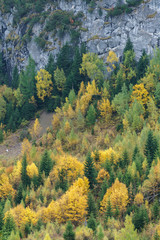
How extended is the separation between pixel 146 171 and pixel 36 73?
5623cm

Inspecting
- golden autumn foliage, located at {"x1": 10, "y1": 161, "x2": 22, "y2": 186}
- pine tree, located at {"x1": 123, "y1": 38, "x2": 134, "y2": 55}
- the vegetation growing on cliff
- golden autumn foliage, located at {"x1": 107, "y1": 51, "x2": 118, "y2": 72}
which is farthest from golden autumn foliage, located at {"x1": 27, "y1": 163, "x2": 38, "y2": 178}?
pine tree, located at {"x1": 123, "y1": 38, "x2": 134, "y2": 55}

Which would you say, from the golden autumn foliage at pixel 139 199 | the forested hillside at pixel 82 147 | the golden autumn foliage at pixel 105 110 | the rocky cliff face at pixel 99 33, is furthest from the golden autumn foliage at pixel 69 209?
the rocky cliff face at pixel 99 33

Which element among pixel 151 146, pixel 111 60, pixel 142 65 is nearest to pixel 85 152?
pixel 151 146

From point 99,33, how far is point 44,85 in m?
19.5

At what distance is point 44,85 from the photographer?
90812 mm

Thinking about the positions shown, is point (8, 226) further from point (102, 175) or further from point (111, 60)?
point (111, 60)

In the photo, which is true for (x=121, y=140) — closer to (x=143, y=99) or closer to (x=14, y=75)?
(x=143, y=99)

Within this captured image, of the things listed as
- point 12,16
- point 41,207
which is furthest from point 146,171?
point 12,16

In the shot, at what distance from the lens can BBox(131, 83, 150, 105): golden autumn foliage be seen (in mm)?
68438

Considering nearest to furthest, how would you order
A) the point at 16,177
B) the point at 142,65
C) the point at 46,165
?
the point at 46,165 < the point at 16,177 < the point at 142,65

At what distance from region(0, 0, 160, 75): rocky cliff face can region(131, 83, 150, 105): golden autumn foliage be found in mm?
14742

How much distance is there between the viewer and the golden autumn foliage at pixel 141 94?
68.4 metres

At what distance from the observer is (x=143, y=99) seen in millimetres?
68375

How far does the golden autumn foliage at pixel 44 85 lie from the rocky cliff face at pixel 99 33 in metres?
8.97
